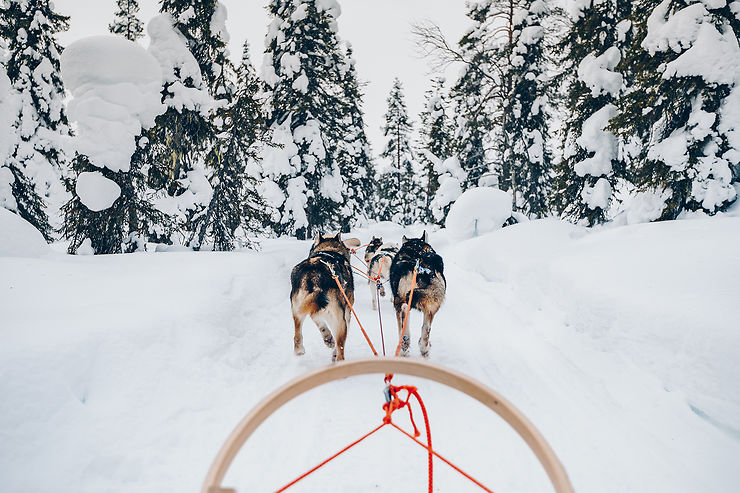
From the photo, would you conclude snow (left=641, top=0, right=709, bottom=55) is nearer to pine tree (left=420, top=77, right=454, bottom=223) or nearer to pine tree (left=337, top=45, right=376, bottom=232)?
pine tree (left=420, top=77, right=454, bottom=223)

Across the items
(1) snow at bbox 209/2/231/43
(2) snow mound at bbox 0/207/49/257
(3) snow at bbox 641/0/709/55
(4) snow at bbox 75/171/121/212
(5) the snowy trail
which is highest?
(1) snow at bbox 209/2/231/43

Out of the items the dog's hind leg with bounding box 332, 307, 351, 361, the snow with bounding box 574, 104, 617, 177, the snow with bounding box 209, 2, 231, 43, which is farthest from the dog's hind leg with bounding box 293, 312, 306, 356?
the snow with bounding box 574, 104, 617, 177

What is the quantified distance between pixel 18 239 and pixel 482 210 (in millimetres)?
12172

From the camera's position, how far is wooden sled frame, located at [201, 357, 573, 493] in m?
0.97

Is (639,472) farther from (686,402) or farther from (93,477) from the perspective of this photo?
(93,477)

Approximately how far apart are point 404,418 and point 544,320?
311cm

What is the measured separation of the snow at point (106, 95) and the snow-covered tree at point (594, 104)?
10581 mm

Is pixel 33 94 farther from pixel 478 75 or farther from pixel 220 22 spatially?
pixel 478 75

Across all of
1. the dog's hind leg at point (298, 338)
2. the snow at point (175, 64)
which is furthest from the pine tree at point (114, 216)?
the dog's hind leg at point (298, 338)

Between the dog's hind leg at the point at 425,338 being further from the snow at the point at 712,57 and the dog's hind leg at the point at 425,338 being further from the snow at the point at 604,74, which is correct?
the snow at the point at 604,74

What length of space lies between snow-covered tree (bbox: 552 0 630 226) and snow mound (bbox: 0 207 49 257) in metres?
11.9

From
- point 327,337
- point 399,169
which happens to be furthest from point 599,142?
point 399,169

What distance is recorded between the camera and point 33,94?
1257cm

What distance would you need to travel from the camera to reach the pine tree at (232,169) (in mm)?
8469
